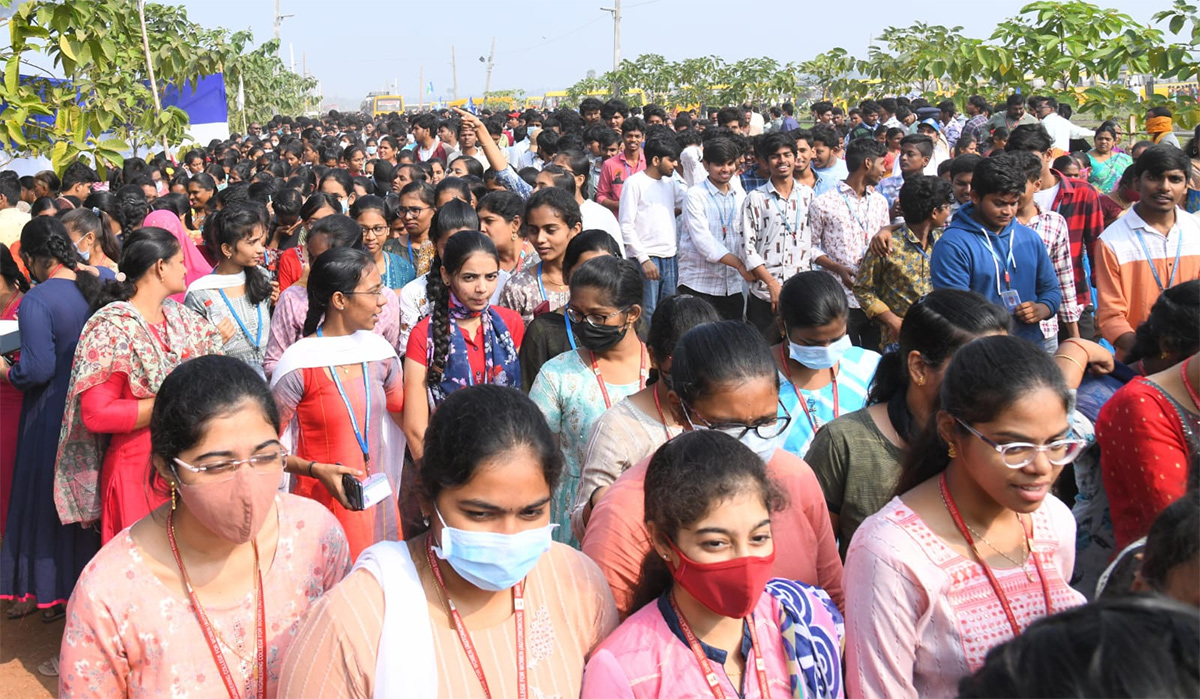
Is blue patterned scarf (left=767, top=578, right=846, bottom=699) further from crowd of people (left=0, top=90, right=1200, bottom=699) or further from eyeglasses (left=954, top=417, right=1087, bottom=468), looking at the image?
eyeglasses (left=954, top=417, right=1087, bottom=468)

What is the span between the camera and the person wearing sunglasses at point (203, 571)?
6.75ft

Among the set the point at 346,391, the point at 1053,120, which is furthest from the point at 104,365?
the point at 1053,120

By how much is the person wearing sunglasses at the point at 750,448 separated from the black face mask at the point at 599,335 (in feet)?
3.09

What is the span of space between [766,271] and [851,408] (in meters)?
3.07

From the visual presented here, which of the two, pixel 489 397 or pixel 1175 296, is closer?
pixel 489 397

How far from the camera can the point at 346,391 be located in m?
3.79

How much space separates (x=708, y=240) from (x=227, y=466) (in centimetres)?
509

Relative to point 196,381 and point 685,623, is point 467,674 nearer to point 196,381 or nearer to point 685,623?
point 685,623

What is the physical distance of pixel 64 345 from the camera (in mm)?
4387

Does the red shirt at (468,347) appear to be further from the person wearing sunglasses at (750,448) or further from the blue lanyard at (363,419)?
the person wearing sunglasses at (750,448)

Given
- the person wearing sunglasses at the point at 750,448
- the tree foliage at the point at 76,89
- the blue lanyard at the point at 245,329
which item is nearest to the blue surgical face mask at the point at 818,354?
the person wearing sunglasses at the point at 750,448

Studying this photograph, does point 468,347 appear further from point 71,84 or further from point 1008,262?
point 71,84

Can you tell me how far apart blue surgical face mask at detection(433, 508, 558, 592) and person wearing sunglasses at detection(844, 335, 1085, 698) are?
69cm

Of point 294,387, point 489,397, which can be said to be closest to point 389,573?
point 489,397
